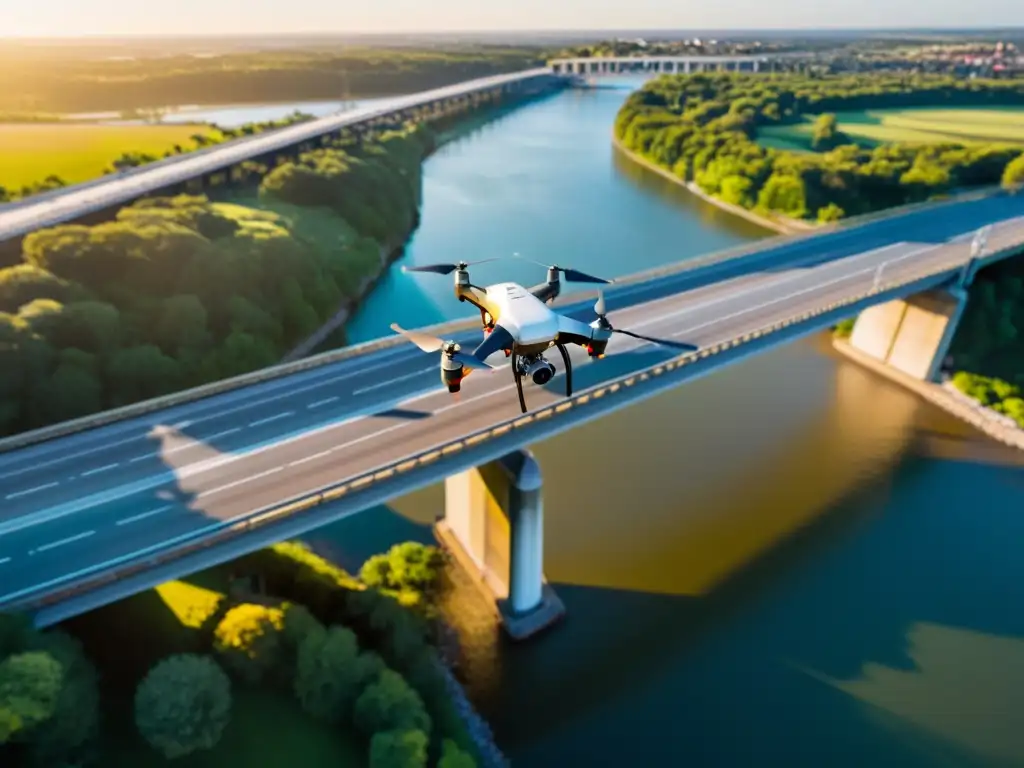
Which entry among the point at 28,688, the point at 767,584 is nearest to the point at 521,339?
the point at 28,688

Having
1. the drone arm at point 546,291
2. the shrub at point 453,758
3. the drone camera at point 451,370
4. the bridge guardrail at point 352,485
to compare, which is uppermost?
the drone arm at point 546,291

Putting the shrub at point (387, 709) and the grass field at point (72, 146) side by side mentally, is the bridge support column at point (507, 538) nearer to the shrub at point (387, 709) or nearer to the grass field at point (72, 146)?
the shrub at point (387, 709)

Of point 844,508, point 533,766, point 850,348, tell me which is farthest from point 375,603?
point 850,348

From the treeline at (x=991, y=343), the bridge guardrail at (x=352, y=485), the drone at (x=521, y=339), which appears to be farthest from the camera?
the treeline at (x=991, y=343)

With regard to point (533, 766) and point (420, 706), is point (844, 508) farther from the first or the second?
point (420, 706)

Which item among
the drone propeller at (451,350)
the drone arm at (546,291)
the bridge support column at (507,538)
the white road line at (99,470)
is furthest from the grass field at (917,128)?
the drone propeller at (451,350)
